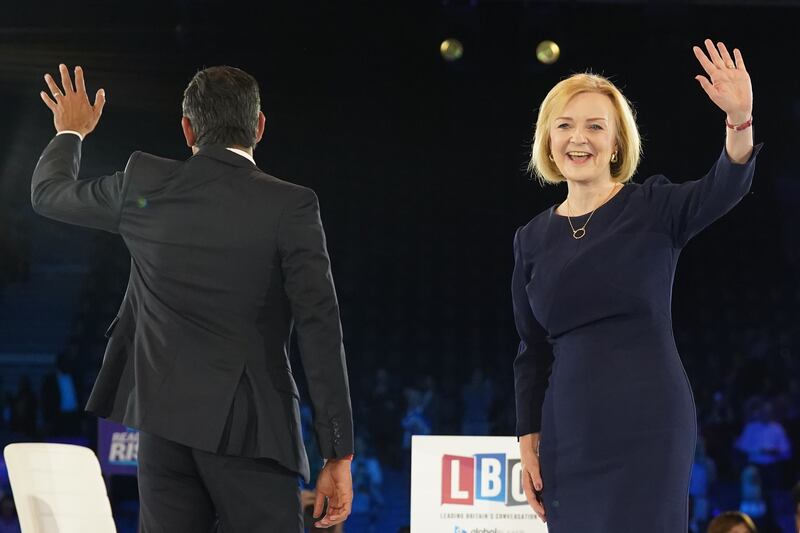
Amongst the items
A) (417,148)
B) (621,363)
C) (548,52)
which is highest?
(548,52)

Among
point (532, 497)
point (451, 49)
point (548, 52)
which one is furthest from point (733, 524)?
point (451, 49)

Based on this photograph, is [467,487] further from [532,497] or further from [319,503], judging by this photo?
[319,503]

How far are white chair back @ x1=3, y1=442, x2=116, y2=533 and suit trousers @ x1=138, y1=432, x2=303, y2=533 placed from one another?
73 centimetres

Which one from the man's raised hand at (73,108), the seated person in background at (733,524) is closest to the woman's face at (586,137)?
the man's raised hand at (73,108)

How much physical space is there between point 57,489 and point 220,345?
91 cm

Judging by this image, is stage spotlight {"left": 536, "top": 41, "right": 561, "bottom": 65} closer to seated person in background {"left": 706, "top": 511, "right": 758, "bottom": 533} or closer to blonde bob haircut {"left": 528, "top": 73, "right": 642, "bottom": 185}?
seated person in background {"left": 706, "top": 511, "right": 758, "bottom": 533}

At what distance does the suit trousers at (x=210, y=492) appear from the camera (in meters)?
1.81

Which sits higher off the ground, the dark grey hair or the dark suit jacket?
the dark grey hair

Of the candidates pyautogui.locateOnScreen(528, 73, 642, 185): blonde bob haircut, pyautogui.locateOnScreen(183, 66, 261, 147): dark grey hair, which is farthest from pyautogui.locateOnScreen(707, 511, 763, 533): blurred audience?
pyautogui.locateOnScreen(183, 66, 261, 147): dark grey hair

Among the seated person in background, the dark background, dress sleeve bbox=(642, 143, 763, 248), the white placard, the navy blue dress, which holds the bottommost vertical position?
the seated person in background

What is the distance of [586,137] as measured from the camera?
218 centimetres

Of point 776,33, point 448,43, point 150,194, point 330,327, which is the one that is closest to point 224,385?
point 330,327

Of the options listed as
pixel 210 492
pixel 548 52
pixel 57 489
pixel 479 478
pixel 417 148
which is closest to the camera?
pixel 210 492

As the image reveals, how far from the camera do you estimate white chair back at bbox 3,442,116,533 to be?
2449 mm
